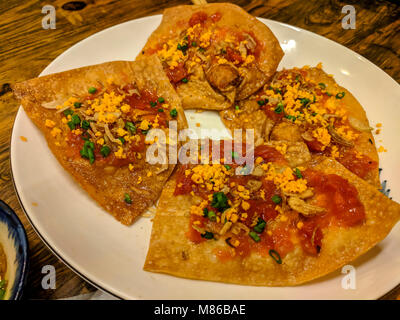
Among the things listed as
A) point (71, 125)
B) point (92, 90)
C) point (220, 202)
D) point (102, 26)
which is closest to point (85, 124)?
point (71, 125)

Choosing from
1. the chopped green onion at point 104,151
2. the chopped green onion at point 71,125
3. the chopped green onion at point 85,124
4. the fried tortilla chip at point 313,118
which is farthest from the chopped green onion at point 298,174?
the chopped green onion at point 71,125

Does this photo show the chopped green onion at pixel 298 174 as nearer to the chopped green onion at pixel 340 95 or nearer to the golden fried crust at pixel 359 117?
the golden fried crust at pixel 359 117

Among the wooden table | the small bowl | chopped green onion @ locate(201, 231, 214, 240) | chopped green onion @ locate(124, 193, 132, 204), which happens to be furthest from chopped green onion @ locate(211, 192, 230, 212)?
the wooden table

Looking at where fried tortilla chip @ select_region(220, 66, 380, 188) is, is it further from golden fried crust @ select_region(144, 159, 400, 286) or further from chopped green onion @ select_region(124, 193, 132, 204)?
chopped green onion @ select_region(124, 193, 132, 204)

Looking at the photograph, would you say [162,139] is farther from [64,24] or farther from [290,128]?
[64,24]

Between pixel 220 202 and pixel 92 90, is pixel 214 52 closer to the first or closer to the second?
pixel 92 90

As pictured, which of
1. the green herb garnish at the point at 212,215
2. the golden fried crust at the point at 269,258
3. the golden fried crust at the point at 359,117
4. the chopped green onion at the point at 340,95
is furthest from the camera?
the chopped green onion at the point at 340,95
